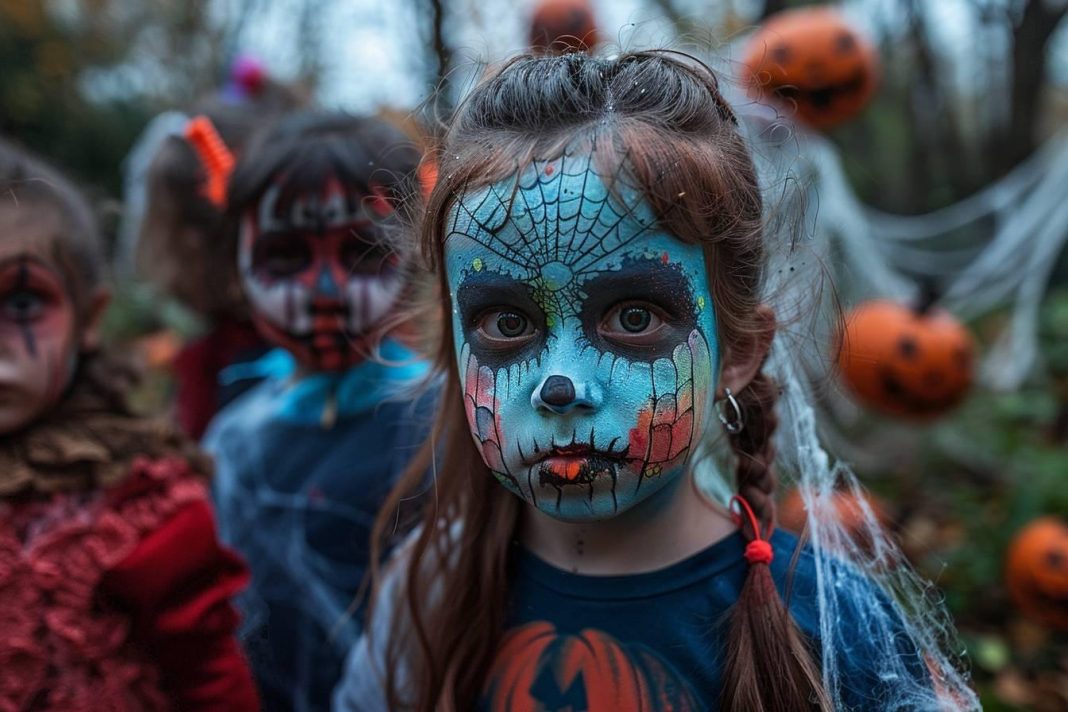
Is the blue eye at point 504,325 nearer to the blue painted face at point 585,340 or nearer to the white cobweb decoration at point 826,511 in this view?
the blue painted face at point 585,340

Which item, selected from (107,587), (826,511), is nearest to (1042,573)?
(826,511)

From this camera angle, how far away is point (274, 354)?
10.6ft

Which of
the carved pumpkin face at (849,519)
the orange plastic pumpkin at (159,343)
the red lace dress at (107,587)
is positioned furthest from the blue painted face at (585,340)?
the orange plastic pumpkin at (159,343)

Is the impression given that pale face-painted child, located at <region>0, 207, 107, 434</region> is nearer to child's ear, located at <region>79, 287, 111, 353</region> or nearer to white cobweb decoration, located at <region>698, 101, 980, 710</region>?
child's ear, located at <region>79, 287, 111, 353</region>

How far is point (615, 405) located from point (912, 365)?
426 cm

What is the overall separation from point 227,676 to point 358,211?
112 centimetres

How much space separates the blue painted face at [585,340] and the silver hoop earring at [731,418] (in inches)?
4.8

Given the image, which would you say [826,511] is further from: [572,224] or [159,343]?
[159,343]

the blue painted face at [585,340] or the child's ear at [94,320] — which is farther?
the child's ear at [94,320]

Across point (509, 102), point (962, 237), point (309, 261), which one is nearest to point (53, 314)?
point (309, 261)

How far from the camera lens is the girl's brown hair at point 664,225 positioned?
143 centimetres

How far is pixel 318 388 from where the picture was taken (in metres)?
2.57

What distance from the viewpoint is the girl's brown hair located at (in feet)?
4.70

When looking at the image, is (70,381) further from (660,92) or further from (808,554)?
(808,554)
